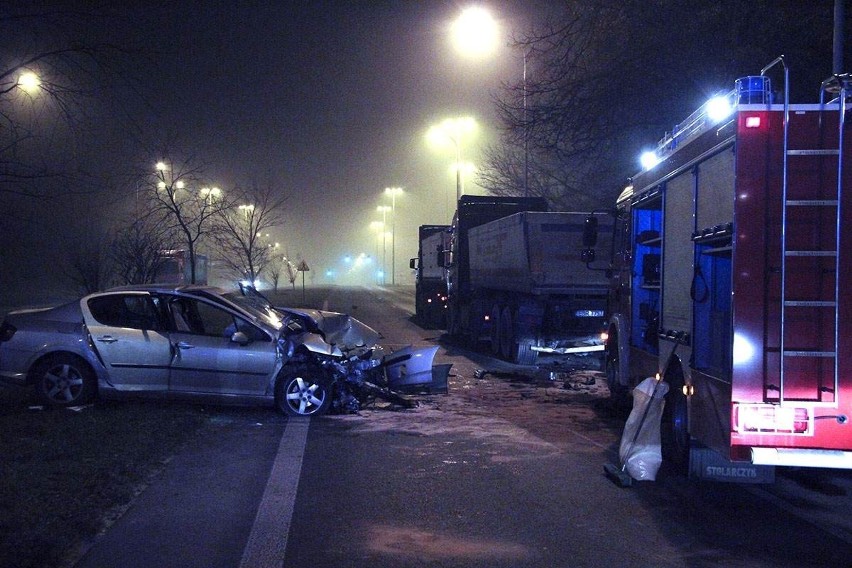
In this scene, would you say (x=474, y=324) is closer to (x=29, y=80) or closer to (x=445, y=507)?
(x=29, y=80)

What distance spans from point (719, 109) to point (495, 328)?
1260cm

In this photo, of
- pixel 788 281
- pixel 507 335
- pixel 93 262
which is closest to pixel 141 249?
pixel 93 262

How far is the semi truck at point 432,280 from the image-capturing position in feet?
88.1

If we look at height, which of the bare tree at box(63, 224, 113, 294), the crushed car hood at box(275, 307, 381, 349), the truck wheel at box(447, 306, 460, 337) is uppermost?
the bare tree at box(63, 224, 113, 294)

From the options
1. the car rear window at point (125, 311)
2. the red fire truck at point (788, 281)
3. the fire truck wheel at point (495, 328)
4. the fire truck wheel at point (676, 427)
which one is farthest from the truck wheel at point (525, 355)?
the red fire truck at point (788, 281)

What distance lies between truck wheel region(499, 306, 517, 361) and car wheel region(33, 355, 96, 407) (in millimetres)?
9189

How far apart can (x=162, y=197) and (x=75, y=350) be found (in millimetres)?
13388

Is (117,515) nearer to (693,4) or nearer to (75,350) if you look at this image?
(75,350)

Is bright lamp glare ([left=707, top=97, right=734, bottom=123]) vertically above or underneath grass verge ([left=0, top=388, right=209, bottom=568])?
above

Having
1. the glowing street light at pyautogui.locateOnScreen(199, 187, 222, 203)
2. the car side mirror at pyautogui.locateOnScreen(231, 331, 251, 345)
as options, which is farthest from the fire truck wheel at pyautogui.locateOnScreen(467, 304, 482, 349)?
the car side mirror at pyautogui.locateOnScreen(231, 331, 251, 345)

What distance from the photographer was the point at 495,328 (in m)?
18.7

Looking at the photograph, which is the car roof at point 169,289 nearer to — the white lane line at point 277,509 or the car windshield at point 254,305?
the car windshield at point 254,305

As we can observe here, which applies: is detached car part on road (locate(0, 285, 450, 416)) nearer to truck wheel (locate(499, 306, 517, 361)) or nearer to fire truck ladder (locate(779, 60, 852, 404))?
fire truck ladder (locate(779, 60, 852, 404))

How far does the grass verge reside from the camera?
5.23m
